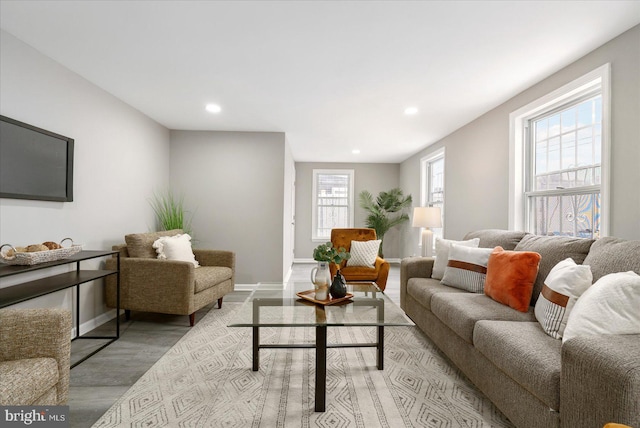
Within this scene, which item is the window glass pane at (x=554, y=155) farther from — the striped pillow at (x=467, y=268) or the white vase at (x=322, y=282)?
the white vase at (x=322, y=282)

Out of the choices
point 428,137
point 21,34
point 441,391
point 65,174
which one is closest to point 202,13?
point 21,34

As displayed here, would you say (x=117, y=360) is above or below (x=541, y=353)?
below

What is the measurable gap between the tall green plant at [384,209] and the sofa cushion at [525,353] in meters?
5.27

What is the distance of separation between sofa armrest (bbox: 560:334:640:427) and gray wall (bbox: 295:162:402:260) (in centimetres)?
643

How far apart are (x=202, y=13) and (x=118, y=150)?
7.32 feet

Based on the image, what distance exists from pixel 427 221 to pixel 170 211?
11.8 ft

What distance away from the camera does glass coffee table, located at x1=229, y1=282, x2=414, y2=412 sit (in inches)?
76.3

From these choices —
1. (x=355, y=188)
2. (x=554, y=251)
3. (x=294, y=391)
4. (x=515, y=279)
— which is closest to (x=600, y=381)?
(x=515, y=279)

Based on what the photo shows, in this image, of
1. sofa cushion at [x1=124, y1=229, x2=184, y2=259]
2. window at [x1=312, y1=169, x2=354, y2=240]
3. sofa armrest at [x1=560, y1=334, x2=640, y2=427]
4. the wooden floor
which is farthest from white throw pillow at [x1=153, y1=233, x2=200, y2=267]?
window at [x1=312, y1=169, x2=354, y2=240]

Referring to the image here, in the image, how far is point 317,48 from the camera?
245 centimetres

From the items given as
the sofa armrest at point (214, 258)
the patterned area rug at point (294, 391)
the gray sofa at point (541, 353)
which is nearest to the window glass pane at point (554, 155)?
the gray sofa at point (541, 353)

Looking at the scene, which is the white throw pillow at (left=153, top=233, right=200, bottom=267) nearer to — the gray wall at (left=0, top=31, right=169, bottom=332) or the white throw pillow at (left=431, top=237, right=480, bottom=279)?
the gray wall at (left=0, top=31, right=169, bottom=332)

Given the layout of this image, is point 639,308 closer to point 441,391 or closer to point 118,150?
point 441,391

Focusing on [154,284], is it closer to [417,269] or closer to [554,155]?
[417,269]
